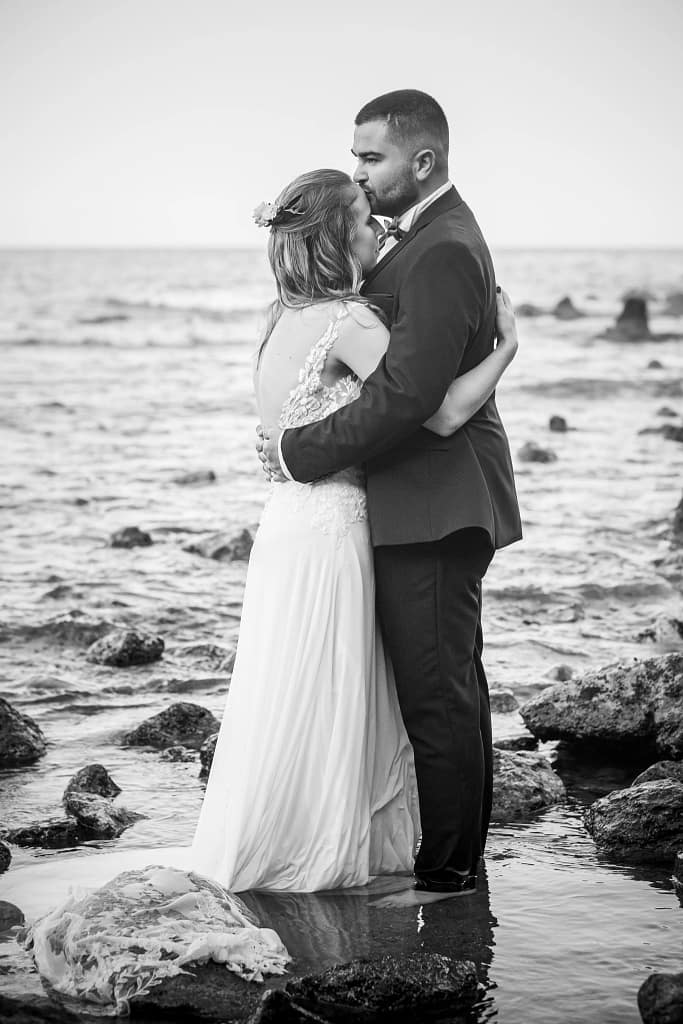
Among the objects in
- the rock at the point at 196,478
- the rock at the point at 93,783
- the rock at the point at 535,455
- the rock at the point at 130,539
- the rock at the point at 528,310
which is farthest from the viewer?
the rock at the point at 528,310

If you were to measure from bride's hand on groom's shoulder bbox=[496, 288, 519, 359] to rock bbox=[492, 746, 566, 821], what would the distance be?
178 centimetres

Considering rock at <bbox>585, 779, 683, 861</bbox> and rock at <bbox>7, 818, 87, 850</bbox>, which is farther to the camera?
rock at <bbox>7, 818, 87, 850</bbox>

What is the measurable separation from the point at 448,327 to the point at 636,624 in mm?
4722

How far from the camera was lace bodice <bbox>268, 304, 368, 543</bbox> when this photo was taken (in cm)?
424

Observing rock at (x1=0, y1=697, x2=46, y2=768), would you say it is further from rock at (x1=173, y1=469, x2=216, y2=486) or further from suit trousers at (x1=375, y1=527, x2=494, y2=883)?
rock at (x1=173, y1=469, x2=216, y2=486)

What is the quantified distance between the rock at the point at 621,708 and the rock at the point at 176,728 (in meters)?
1.45

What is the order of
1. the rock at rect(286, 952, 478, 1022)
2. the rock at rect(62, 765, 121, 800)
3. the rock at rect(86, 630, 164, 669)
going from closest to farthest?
the rock at rect(286, 952, 478, 1022), the rock at rect(62, 765, 121, 800), the rock at rect(86, 630, 164, 669)

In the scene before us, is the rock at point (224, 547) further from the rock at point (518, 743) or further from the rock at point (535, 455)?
the rock at point (535, 455)

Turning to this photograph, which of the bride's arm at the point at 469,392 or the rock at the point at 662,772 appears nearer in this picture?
the bride's arm at the point at 469,392

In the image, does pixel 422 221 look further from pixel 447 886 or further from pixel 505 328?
pixel 447 886

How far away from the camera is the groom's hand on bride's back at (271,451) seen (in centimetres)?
426

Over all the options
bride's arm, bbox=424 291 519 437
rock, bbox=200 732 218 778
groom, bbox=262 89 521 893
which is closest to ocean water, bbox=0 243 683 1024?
rock, bbox=200 732 218 778

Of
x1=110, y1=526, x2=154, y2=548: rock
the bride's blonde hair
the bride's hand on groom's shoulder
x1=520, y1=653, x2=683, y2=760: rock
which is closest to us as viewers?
the bride's blonde hair

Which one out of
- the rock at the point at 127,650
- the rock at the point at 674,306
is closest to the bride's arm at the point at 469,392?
the rock at the point at 127,650
